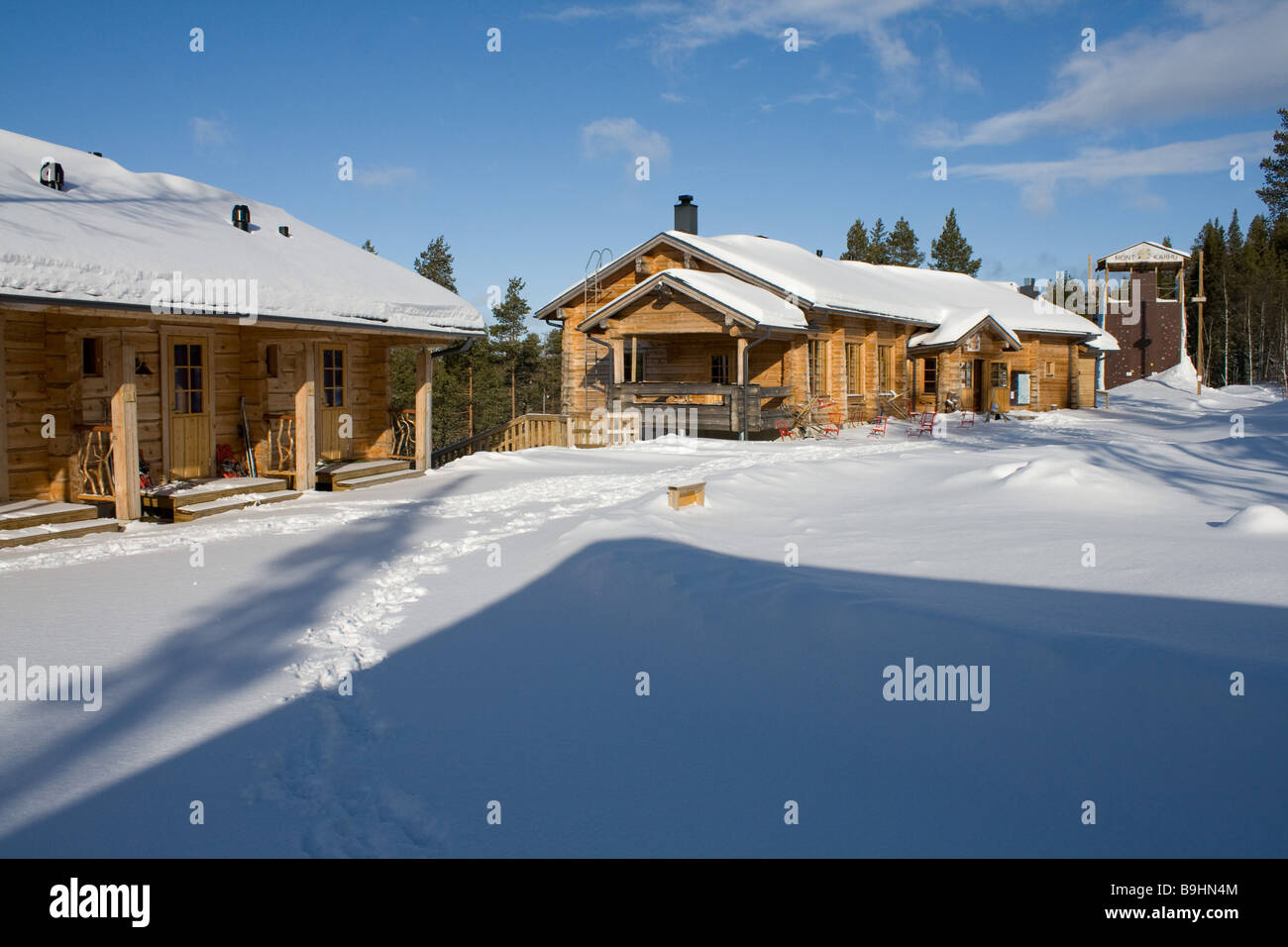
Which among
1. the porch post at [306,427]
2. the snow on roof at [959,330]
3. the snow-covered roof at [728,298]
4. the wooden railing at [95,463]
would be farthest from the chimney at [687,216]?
the wooden railing at [95,463]

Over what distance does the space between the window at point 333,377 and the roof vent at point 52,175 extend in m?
4.54

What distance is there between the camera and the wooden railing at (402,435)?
16.8 meters

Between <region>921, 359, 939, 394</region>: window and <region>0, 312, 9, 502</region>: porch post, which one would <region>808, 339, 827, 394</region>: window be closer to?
<region>921, 359, 939, 394</region>: window

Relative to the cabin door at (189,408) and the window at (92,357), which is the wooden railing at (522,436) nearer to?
the cabin door at (189,408)

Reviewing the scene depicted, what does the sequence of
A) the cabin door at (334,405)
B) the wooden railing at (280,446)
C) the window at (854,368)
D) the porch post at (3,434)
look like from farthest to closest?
the window at (854,368)
the cabin door at (334,405)
the wooden railing at (280,446)
the porch post at (3,434)

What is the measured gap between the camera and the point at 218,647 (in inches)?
245

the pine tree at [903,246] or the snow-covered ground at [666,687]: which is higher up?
the pine tree at [903,246]

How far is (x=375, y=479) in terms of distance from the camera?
1490cm

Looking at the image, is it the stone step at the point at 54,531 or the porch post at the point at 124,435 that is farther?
the porch post at the point at 124,435

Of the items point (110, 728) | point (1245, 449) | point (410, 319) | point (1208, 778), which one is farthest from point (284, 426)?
point (1245, 449)

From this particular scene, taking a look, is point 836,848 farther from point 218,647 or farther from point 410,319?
point 410,319

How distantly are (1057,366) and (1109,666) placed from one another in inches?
1343

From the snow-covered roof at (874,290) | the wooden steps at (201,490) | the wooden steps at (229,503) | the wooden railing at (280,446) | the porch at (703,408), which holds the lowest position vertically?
the wooden steps at (229,503)

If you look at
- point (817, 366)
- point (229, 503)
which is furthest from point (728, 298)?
point (229, 503)
